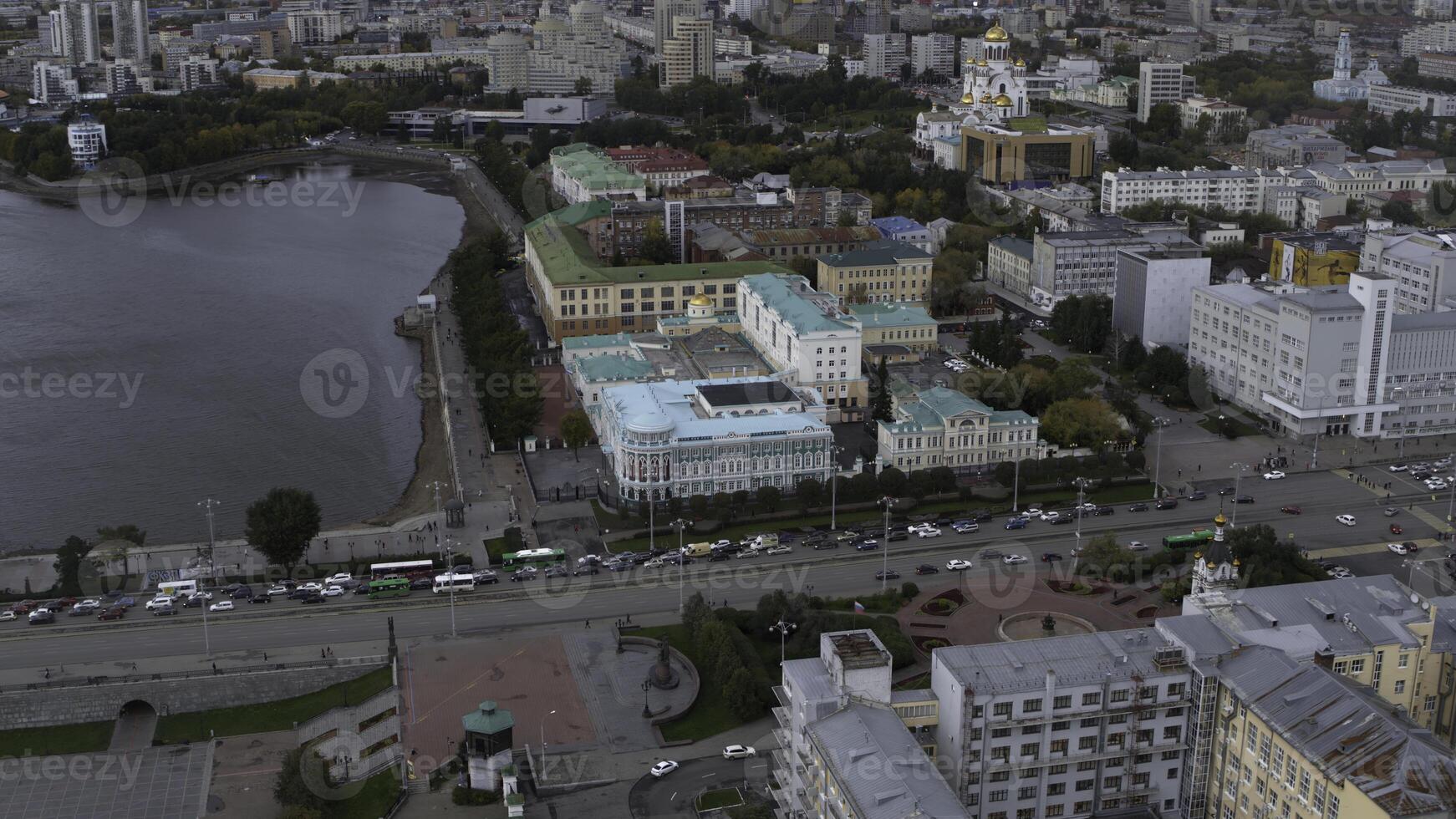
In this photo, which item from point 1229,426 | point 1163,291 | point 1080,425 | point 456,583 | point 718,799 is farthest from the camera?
point 1163,291

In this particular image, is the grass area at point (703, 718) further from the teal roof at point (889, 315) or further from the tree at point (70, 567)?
the teal roof at point (889, 315)

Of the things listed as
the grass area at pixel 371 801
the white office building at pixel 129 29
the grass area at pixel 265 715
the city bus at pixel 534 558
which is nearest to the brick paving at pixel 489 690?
the grass area at pixel 371 801

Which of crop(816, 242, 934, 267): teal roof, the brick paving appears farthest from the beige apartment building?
the brick paving

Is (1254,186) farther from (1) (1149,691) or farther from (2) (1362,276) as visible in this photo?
(1) (1149,691)

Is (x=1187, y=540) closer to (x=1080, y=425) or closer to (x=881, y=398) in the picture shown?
(x=1080, y=425)

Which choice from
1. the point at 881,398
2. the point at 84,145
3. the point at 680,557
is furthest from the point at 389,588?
the point at 84,145

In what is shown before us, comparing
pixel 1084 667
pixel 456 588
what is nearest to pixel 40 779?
pixel 456 588

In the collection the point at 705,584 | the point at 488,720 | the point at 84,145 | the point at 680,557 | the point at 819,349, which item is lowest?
the point at 705,584
